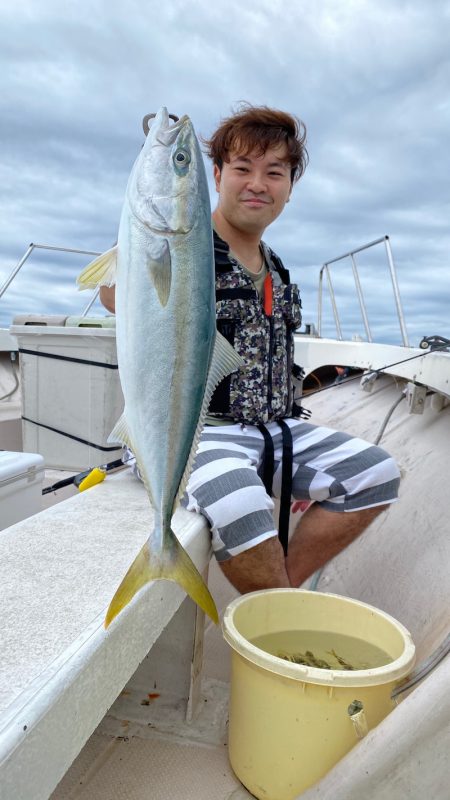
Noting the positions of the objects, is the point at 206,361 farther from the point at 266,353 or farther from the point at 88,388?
the point at 88,388

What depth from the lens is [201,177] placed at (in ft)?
4.44

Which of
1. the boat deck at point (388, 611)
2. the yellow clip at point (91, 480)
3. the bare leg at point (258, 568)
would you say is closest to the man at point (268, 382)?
the bare leg at point (258, 568)

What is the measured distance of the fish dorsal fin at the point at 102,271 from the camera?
1357 millimetres

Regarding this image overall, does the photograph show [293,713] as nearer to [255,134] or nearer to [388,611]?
[388,611]

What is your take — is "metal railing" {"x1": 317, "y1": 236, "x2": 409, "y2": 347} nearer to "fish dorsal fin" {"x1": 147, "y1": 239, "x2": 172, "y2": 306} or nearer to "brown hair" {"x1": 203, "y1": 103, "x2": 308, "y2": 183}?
"brown hair" {"x1": 203, "y1": 103, "x2": 308, "y2": 183}

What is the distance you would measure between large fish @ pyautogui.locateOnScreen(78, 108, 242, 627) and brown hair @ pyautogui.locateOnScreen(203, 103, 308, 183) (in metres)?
1.19

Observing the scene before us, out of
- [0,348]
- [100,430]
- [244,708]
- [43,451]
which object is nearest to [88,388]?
[100,430]

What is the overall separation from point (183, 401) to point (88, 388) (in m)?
2.38

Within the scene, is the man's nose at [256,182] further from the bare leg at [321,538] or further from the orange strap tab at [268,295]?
the bare leg at [321,538]

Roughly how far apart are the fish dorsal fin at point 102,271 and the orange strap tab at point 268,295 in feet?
4.23

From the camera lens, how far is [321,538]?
100 inches

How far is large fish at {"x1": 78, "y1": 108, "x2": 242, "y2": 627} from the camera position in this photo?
4.17 feet

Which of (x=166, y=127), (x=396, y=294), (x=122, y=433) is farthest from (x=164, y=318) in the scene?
(x=396, y=294)

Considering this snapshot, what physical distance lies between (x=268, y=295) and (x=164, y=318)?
1.41 metres
